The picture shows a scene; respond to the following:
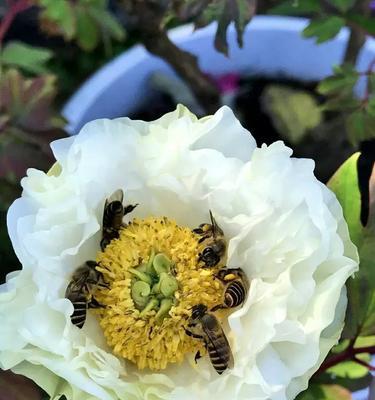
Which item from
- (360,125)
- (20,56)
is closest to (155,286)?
(360,125)

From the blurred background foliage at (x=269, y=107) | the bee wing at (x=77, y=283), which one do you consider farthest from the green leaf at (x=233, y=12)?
the bee wing at (x=77, y=283)

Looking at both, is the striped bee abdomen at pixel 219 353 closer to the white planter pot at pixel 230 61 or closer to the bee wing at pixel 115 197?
the bee wing at pixel 115 197

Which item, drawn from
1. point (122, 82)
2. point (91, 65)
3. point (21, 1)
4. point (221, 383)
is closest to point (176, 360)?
point (221, 383)

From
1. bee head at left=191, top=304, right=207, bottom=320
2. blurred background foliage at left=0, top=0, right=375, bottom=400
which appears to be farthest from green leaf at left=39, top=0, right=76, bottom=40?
bee head at left=191, top=304, right=207, bottom=320

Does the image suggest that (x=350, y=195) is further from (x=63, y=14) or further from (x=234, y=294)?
(x=63, y=14)

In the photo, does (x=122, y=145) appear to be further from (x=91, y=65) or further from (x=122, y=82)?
(x=91, y=65)

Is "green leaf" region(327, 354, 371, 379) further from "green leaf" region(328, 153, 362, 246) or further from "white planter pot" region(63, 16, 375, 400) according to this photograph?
"white planter pot" region(63, 16, 375, 400)
